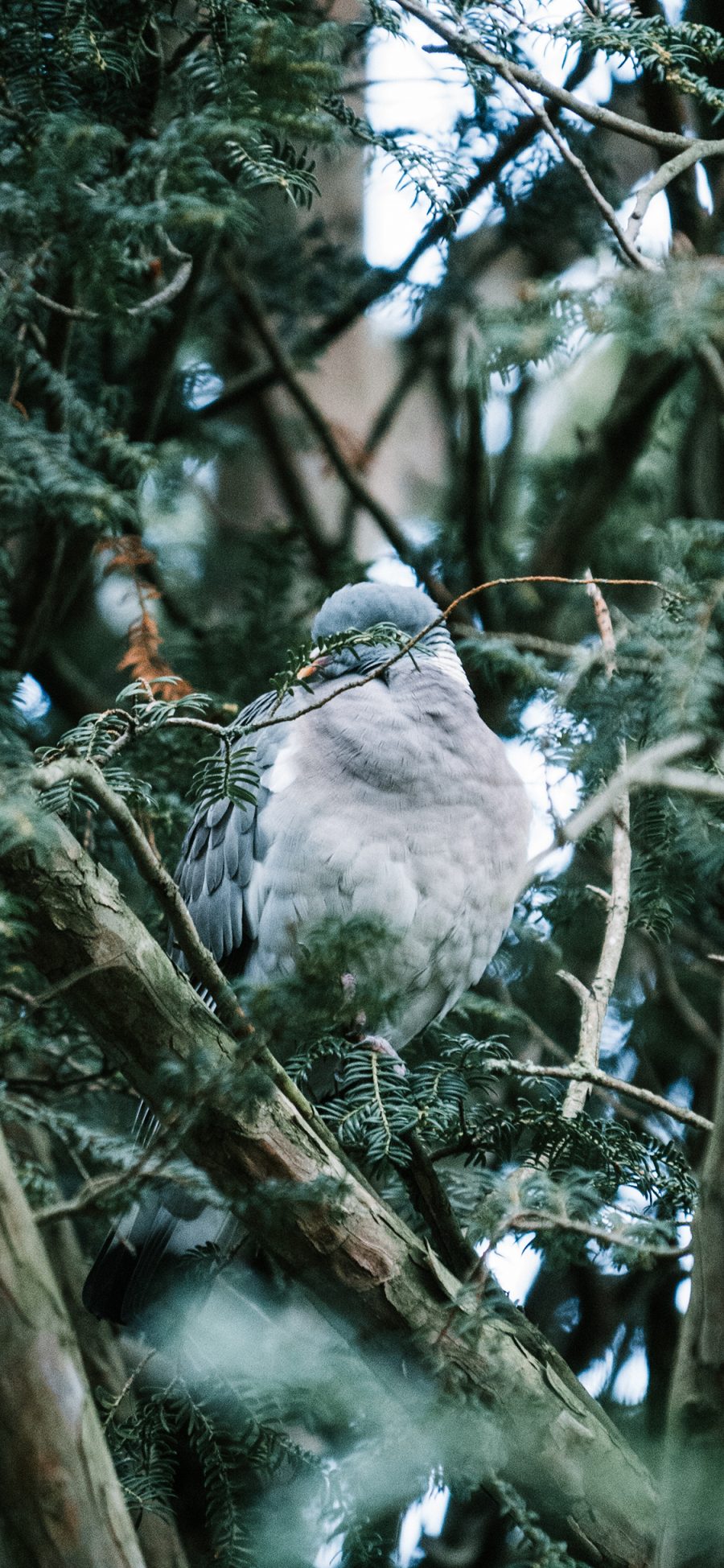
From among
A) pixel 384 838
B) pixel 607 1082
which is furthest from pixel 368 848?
pixel 607 1082

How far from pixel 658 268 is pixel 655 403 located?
1472 mm

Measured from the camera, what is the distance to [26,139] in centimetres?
198

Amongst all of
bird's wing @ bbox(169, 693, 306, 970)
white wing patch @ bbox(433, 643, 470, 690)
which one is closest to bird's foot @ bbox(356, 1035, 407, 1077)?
bird's wing @ bbox(169, 693, 306, 970)

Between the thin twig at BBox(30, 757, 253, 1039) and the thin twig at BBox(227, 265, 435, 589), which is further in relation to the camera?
the thin twig at BBox(227, 265, 435, 589)

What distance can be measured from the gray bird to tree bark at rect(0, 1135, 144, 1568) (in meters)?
1.18

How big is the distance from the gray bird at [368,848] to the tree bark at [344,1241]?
0.56 m

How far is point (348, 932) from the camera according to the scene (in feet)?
4.29

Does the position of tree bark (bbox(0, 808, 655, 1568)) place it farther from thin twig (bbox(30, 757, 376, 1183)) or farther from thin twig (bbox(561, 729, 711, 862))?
thin twig (bbox(561, 729, 711, 862))

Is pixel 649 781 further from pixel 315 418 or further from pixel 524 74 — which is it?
pixel 315 418

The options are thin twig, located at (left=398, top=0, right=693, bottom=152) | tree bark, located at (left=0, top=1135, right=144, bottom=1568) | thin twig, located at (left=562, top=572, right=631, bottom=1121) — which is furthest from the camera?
thin twig, located at (left=562, top=572, right=631, bottom=1121)

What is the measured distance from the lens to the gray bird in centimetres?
239

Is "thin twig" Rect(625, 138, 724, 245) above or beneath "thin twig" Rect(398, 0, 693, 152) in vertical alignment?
beneath

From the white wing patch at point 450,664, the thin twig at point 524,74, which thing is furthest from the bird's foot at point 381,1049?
the thin twig at point 524,74

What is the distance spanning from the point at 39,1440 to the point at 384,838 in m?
1.36
